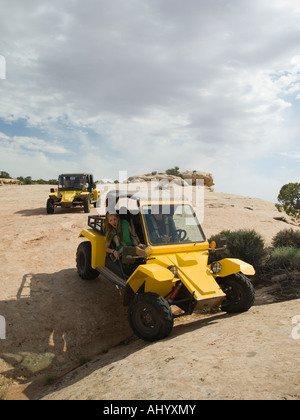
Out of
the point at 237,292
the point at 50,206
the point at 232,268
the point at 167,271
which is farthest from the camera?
the point at 50,206

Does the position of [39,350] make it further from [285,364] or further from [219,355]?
[285,364]

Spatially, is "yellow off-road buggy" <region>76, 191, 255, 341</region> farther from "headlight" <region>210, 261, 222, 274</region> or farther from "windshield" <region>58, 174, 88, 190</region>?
"windshield" <region>58, 174, 88, 190</region>

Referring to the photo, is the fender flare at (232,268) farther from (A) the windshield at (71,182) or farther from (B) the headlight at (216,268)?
(A) the windshield at (71,182)

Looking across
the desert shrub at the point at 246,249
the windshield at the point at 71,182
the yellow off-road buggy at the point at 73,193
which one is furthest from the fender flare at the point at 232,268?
the windshield at the point at 71,182

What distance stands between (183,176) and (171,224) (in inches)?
1533

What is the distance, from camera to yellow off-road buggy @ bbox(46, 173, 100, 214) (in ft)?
55.0

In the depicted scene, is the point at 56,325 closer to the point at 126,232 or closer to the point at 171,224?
the point at 126,232

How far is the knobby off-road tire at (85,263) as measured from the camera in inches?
283

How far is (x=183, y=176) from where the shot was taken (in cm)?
4422

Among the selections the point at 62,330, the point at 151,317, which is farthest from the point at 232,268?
the point at 62,330

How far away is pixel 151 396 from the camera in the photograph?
9.62 ft

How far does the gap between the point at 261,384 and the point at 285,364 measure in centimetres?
48

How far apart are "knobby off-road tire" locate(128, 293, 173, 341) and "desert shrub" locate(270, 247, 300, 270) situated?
4.81 metres
